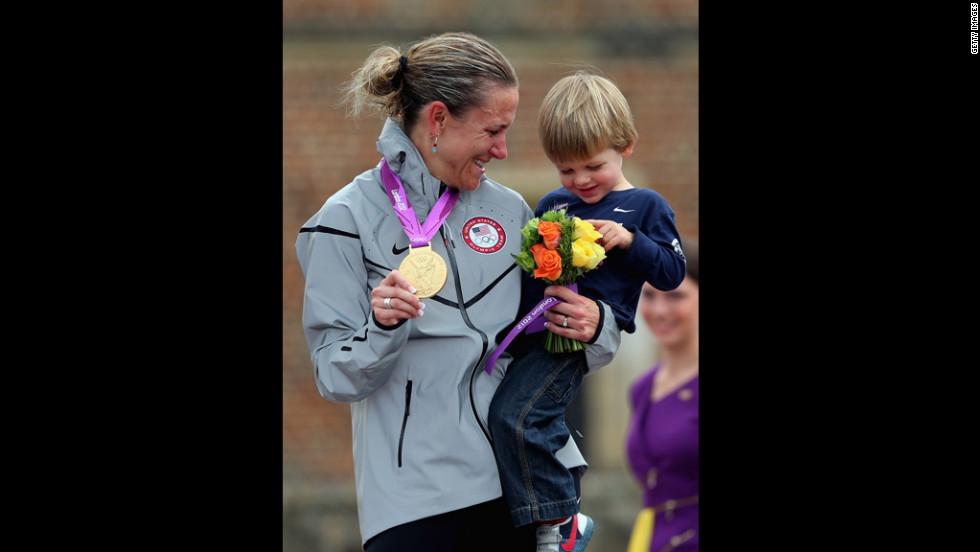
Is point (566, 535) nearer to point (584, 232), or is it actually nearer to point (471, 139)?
point (584, 232)

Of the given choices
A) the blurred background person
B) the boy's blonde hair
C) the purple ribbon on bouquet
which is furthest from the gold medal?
the blurred background person

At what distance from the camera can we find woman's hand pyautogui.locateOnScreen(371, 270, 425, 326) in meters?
2.64

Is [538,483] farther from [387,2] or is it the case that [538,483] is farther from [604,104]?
[387,2]

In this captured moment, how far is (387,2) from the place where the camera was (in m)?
8.23

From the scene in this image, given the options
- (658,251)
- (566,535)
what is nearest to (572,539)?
(566,535)

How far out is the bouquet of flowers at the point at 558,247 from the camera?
2.87m

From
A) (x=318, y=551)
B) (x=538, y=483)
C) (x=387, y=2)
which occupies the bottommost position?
(x=318, y=551)

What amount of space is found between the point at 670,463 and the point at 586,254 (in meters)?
1.97

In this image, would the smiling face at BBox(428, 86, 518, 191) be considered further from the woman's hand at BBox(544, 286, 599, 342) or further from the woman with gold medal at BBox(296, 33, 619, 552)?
the woman's hand at BBox(544, 286, 599, 342)

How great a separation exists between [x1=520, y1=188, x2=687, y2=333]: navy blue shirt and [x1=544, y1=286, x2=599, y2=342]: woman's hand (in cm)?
10

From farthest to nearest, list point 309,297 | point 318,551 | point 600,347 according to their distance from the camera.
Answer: point 318,551 → point 600,347 → point 309,297

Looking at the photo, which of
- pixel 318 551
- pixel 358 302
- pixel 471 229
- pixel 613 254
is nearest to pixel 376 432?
pixel 358 302

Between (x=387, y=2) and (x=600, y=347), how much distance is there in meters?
5.78

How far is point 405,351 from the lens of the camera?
112 inches
